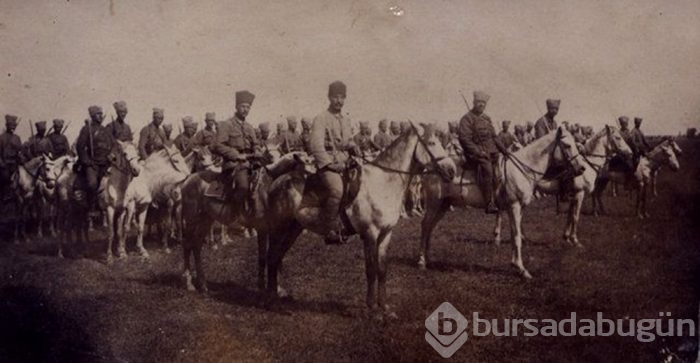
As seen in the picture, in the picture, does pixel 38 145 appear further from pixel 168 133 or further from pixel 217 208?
pixel 217 208

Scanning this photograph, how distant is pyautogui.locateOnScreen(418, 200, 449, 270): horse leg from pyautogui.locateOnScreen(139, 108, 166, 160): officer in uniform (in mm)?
4110

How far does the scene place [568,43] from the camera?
6.56 metres

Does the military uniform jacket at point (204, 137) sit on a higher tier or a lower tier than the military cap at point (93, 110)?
lower

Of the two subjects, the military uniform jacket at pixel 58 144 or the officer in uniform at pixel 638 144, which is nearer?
the officer in uniform at pixel 638 144

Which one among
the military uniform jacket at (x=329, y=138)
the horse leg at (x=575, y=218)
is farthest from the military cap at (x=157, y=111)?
the horse leg at (x=575, y=218)

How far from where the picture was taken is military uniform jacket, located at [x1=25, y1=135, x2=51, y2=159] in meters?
10.7

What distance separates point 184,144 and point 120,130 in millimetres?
1271

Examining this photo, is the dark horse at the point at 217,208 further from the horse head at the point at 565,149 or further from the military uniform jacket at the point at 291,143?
the horse head at the point at 565,149

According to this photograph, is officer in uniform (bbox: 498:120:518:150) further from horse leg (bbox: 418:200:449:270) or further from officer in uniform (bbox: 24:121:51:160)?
officer in uniform (bbox: 24:121:51:160)

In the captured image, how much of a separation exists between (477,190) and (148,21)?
16.3 ft

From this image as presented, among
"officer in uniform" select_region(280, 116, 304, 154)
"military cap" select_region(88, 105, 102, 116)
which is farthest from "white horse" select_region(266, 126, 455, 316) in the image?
"officer in uniform" select_region(280, 116, 304, 154)

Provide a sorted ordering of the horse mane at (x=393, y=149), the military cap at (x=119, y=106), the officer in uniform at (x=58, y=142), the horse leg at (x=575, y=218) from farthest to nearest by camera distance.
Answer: the officer in uniform at (x=58, y=142) < the horse leg at (x=575, y=218) < the military cap at (x=119, y=106) < the horse mane at (x=393, y=149)

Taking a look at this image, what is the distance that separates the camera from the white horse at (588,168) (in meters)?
9.33

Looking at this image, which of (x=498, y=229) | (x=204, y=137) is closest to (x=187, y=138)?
(x=204, y=137)
